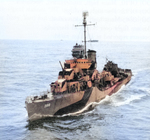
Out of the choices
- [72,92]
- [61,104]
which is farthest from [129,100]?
[61,104]

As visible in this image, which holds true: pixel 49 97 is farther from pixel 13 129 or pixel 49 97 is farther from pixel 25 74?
pixel 25 74

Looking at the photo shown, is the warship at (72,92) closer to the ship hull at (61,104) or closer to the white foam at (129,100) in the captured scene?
the ship hull at (61,104)

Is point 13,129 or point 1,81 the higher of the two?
point 1,81

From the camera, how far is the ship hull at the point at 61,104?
3009 centimetres

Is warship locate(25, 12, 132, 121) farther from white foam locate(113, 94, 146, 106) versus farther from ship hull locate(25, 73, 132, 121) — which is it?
white foam locate(113, 94, 146, 106)

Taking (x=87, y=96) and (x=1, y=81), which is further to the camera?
(x=1, y=81)

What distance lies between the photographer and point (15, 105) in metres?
37.3

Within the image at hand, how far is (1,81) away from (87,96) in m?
25.4

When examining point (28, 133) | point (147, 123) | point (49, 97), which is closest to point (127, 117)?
point (147, 123)

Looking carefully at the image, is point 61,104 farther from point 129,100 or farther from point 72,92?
point 129,100

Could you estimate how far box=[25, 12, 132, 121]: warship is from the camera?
30.6m

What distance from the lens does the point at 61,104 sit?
31734mm

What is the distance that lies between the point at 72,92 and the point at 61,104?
7.88ft

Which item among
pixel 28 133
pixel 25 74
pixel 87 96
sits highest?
pixel 25 74
